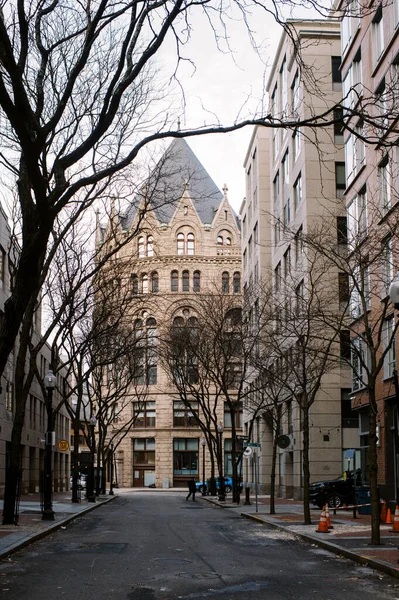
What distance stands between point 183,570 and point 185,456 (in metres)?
80.1

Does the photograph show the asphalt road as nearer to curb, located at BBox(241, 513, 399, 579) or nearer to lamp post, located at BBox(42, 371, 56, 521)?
curb, located at BBox(241, 513, 399, 579)

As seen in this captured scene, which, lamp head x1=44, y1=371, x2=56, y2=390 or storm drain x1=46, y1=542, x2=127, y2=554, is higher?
lamp head x1=44, y1=371, x2=56, y2=390

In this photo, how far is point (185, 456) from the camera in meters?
92.9

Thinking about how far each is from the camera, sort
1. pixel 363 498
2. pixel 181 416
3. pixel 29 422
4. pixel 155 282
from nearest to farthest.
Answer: pixel 363 498 < pixel 29 422 < pixel 181 416 < pixel 155 282

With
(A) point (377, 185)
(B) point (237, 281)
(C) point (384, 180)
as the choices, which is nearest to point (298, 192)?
(A) point (377, 185)

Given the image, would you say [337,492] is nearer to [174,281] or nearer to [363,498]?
[363,498]

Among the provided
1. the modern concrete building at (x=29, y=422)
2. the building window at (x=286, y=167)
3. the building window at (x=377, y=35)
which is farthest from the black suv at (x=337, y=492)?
the building window at (x=286, y=167)

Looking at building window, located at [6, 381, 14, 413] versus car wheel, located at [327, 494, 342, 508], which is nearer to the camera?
car wheel, located at [327, 494, 342, 508]

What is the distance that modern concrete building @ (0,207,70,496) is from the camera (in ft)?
149

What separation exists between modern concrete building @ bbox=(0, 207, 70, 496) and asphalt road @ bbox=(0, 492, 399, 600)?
12.8 meters

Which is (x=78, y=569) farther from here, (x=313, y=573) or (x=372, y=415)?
(x=372, y=415)

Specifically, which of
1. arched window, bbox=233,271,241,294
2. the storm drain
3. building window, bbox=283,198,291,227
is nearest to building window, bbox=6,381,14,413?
building window, bbox=283,198,291,227

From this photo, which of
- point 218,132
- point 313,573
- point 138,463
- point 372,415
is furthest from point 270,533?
point 138,463

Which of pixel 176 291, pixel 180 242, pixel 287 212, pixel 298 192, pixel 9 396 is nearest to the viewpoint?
pixel 298 192
